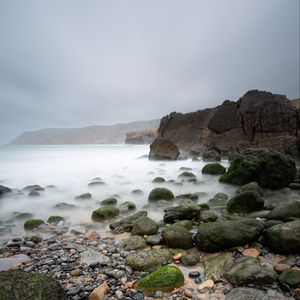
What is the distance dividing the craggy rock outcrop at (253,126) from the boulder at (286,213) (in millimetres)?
13111

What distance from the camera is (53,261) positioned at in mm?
4242

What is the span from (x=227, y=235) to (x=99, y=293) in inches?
90.1

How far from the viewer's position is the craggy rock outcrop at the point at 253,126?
18.9 metres

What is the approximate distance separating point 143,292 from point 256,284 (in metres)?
1.47

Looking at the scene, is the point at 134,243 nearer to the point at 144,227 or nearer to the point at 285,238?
the point at 144,227

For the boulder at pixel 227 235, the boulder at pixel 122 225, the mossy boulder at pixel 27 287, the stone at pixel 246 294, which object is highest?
the mossy boulder at pixel 27 287

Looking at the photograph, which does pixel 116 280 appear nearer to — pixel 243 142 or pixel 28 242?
pixel 28 242

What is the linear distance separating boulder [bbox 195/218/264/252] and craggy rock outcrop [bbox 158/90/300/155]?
14.7 meters

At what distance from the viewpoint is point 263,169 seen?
10.2m

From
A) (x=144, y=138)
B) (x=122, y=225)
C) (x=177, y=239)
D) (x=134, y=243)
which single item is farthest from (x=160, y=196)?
(x=144, y=138)

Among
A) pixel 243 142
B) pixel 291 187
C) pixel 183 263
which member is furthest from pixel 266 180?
pixel 243 142

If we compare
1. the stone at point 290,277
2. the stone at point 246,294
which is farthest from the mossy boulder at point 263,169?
the stone at point 246,294

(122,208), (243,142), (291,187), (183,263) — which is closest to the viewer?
(183,263)

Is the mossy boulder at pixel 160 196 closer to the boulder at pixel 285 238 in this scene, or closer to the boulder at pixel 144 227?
the boulder at pixel 144 227
